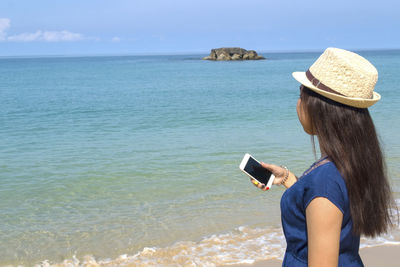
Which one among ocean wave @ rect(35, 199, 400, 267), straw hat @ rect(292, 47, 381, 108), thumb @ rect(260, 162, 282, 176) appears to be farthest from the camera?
ocean wave @ rect(35, 199, 400, 267)

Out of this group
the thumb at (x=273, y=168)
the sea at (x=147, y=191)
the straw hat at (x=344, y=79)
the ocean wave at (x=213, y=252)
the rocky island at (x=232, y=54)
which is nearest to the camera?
the straw hat at (x=344, y=79)

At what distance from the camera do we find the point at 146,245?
6.20 metres

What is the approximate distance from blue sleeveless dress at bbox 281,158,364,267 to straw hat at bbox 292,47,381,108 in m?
0.27

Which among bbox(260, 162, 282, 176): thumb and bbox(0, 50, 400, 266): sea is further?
bbox(0, 50, 400, 266): sea

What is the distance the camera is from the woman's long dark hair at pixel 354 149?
1.78 metres

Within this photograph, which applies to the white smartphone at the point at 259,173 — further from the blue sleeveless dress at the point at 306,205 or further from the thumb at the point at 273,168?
the blue sleeveless dress at the point at 306,205

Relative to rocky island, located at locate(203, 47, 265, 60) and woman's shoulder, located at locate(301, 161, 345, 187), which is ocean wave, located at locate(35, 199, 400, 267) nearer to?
woman's shoulder, located at locate(301, 161, 345, 187)

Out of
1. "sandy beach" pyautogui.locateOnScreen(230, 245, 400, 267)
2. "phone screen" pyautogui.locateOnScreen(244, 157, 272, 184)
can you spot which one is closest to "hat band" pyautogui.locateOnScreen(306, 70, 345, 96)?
"phone screen" pyautogui.locateOnScreen(244, 157, 272, 184)

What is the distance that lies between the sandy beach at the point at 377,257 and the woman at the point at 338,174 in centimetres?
346

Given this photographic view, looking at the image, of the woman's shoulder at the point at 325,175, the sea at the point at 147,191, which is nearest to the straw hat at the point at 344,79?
the woman's shoulder at the point at 325,175

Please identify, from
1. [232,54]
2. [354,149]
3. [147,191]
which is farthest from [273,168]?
[232,54]

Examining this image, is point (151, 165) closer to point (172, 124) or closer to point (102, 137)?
point (102, 137)

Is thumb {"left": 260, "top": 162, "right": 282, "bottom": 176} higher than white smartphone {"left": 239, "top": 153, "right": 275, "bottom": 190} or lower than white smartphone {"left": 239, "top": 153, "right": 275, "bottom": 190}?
higher

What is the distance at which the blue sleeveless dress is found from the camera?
5.59 feet
